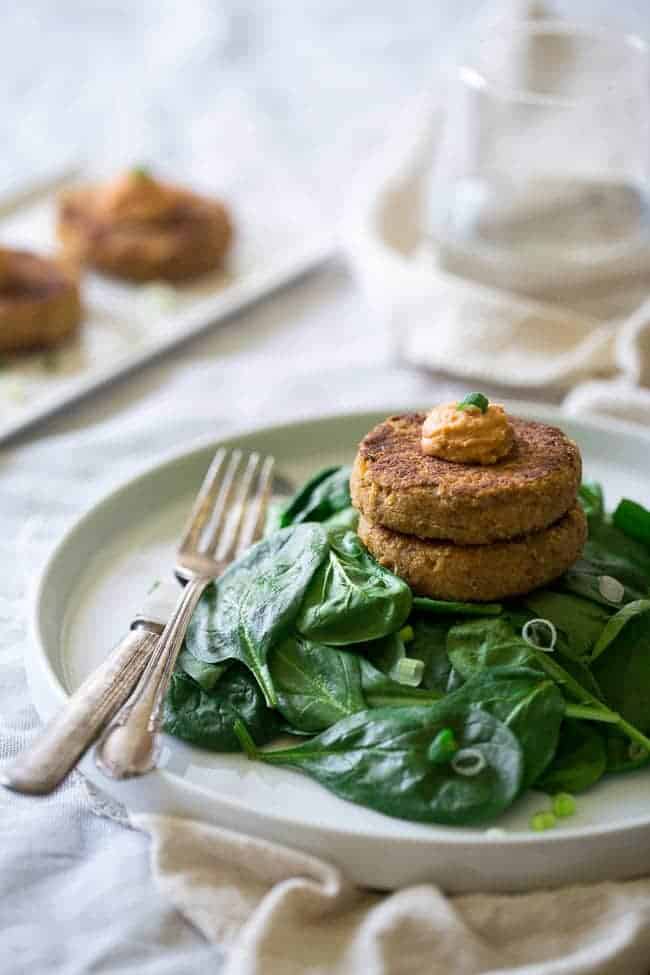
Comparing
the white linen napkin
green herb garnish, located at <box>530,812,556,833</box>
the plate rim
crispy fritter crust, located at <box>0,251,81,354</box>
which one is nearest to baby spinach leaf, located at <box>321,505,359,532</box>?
the plate rim

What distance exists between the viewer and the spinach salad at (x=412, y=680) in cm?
245

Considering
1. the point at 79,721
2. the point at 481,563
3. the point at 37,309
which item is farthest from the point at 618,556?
the point at 37,309

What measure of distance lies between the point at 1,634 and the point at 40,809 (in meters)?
0.71

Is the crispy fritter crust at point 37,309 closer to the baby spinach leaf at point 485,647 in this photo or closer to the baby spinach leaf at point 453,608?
the baby spinach leaf at point 453,608

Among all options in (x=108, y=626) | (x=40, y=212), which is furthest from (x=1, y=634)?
(x=40, y=212)

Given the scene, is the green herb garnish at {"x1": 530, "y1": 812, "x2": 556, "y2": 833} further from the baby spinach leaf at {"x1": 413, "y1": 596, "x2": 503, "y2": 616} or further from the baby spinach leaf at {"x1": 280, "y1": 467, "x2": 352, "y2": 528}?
the baby spinach leaf at {"x1": 280, "y1": 467, "x2": 352, "y2": 528}

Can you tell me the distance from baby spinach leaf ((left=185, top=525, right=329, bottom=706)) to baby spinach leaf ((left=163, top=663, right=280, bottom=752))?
1.8 inches

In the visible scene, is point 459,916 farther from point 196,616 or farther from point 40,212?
point 40,212

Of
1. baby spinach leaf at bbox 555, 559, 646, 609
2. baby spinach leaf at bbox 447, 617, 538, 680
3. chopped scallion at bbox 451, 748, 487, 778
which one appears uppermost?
baby spinach leaf at bbox 555, 559, 646, 609

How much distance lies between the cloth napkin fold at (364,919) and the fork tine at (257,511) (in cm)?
99

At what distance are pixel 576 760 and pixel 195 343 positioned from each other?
3.15 meters

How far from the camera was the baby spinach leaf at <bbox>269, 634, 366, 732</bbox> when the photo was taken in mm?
2617

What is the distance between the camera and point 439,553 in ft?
9.07

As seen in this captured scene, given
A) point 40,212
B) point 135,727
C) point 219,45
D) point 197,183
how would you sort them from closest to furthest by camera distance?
point 135,727 → point 40,212 → point 197,183 → point 219,45
